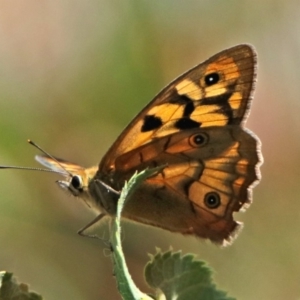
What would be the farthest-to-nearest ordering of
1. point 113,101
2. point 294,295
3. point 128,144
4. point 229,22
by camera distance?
point 229,22
point 113,101
point 294,295
point 128,144

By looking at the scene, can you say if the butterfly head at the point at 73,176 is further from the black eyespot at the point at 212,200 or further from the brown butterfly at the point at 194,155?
the black eyespot at the point at 212,200

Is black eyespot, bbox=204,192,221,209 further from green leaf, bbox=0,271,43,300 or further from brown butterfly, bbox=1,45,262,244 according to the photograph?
green leaf, bbox=0,271,43,300

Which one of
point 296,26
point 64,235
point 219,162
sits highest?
point 296,26

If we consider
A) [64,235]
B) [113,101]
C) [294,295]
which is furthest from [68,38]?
[294,295]

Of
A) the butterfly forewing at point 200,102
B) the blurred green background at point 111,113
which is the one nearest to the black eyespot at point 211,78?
the butterfly forewing at point 200,102

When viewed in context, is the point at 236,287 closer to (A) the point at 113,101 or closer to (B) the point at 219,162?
(A) the point at 113,101

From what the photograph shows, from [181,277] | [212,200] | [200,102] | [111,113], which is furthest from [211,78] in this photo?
[111,113]

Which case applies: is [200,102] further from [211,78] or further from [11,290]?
[11,290]
